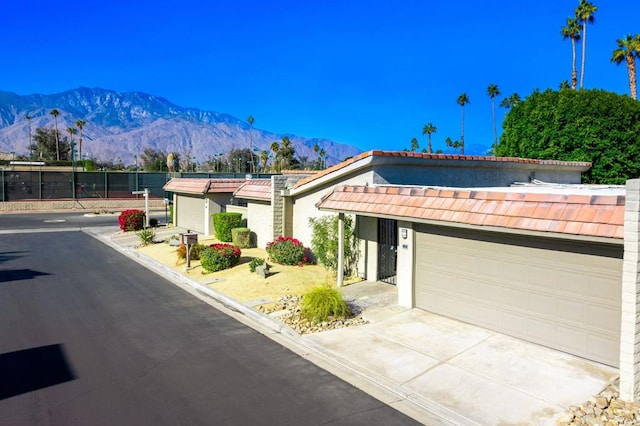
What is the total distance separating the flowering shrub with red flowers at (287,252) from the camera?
674 inches

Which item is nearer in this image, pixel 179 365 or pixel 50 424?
pixel 50 424

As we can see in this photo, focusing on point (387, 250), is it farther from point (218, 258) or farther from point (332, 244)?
point (218, 258)

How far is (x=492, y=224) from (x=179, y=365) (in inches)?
269

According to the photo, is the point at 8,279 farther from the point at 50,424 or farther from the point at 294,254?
the point at 50,424

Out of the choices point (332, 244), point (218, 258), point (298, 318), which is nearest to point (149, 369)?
point (298, 318)

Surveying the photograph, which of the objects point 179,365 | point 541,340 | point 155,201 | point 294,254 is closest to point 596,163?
point 294,254

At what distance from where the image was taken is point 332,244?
15.7 m

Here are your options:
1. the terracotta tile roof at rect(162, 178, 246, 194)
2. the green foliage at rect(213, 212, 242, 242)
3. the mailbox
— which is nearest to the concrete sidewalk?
A: the mailbox

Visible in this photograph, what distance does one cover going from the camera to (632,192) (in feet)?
23.4

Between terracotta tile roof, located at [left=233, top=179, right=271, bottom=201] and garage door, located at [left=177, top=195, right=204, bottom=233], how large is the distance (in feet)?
14.6

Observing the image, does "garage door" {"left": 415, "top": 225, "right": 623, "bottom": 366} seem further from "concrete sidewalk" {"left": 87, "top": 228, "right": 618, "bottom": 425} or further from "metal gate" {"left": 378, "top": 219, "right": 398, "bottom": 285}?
"metal gate" {"left": 378, "top": 219, "right": 398, "bottom": 285}

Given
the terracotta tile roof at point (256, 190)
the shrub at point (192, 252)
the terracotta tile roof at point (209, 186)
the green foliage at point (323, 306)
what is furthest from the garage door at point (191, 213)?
the green foliage at point (323, 306)

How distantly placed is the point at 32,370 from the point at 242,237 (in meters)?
12.7

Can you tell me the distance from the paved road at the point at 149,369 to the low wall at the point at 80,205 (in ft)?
101
